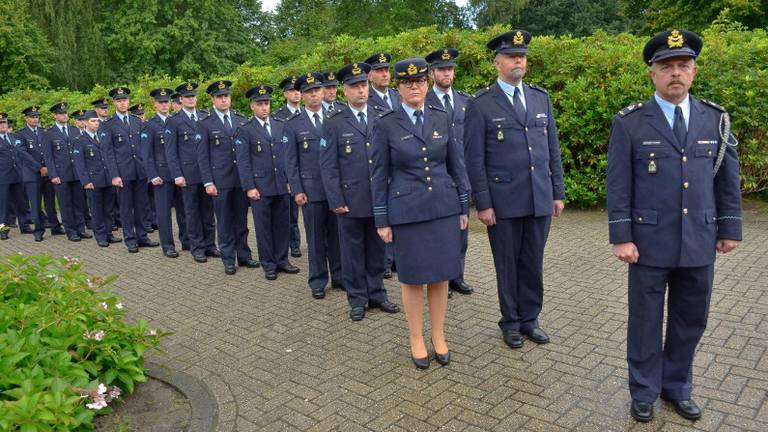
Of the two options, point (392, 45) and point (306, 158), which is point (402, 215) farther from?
point (392, 45)

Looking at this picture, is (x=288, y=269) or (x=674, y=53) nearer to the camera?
(x=674, y=53)

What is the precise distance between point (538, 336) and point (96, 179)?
8081 mm

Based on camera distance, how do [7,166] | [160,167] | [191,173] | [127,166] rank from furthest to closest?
1. [7,166]
2. [127,166]
3. [160,167]
4. [191,173]

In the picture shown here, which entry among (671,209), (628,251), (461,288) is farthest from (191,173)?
(671,209)

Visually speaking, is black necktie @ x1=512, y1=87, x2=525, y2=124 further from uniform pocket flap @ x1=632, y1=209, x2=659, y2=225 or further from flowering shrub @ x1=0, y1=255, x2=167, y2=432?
flowering shrub @ x1=0, y1=255, x2=167, y2=432

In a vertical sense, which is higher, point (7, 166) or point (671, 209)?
point (7, 166)

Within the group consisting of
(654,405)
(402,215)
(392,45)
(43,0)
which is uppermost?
(43,0)

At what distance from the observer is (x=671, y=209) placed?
354 cm

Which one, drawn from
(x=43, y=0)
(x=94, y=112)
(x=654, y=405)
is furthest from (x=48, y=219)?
(x=43, y=0)

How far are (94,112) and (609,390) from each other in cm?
984

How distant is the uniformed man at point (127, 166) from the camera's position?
9.64m

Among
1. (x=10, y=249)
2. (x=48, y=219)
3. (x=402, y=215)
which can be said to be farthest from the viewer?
(x=48, y=219)

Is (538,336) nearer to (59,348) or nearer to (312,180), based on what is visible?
(312,180)

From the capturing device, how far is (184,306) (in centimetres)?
657
